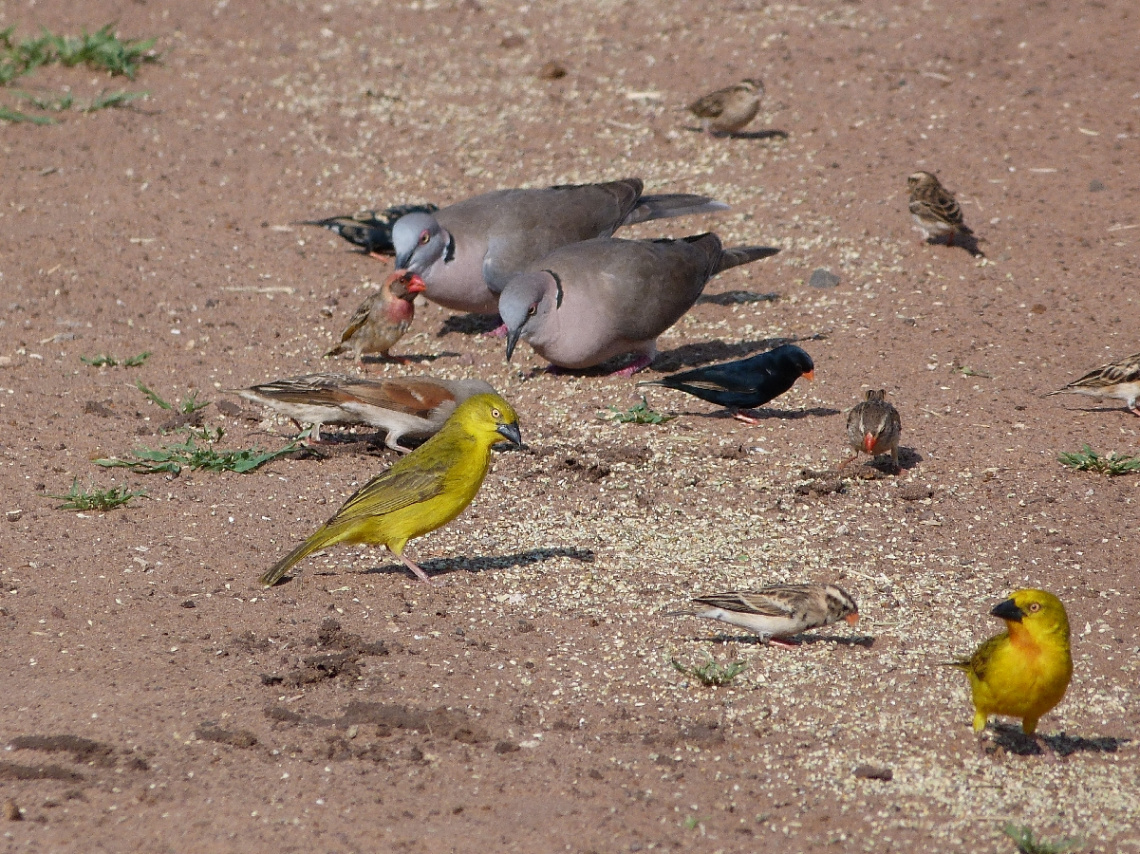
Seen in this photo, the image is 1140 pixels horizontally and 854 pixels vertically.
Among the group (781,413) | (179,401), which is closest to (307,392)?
(179,401)

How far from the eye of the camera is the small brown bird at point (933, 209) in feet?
31.0

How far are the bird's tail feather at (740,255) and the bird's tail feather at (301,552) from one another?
4319 mm

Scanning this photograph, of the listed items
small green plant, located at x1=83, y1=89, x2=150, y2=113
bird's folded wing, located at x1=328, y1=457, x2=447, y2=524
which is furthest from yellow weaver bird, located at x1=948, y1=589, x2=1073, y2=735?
small green plant, located at x1=83, y1=89, x2=150, y2=113

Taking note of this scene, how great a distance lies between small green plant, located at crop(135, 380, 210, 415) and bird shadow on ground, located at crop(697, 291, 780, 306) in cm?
371

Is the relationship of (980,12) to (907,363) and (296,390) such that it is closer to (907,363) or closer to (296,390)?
(907,363)

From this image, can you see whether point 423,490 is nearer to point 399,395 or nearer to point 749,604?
point 749,604

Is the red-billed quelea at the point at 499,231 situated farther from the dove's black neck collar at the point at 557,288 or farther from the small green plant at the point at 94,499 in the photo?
the small green plant at the point at 94,499

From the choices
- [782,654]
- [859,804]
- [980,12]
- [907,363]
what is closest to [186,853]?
[859,804]

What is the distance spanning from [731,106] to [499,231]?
307 centimetres

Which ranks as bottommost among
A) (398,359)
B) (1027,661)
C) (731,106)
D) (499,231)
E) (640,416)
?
(398,359)

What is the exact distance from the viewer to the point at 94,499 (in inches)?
253

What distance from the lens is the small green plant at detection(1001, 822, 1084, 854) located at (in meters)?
3.91

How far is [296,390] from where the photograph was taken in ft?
24.0

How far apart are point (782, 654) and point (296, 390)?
10.9 ft
